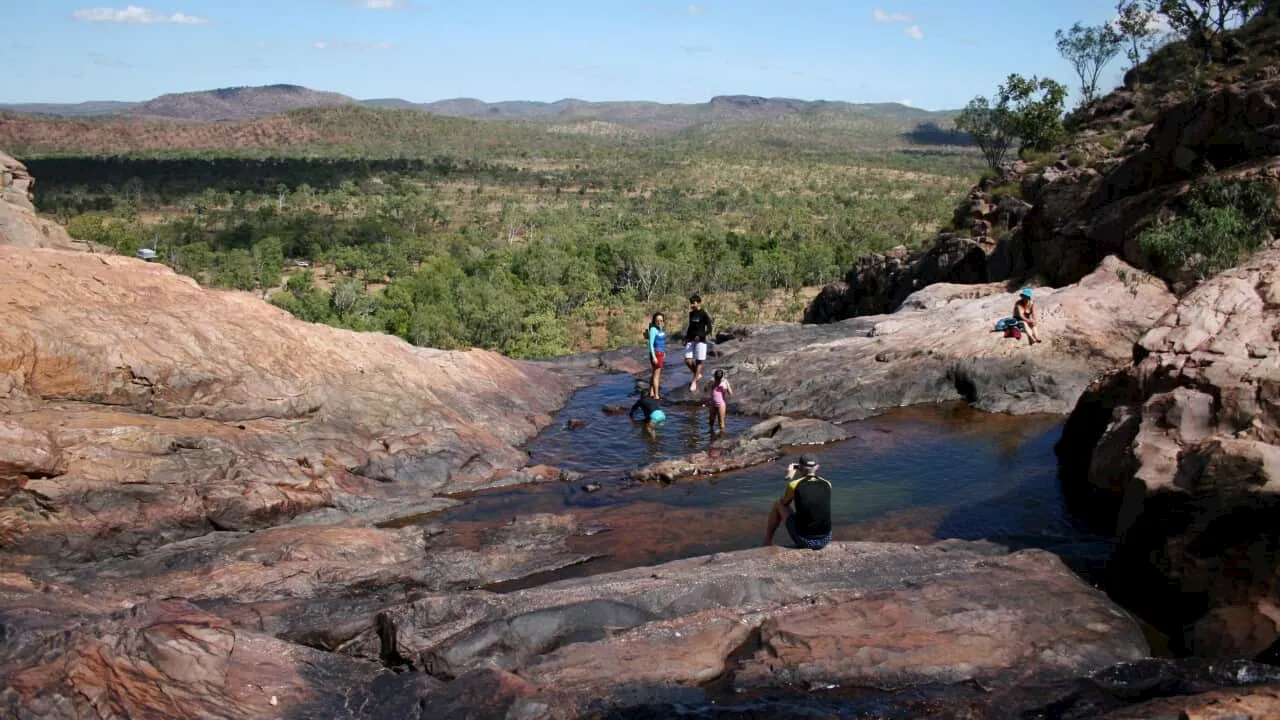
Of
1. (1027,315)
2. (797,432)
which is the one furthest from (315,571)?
(1027,315)

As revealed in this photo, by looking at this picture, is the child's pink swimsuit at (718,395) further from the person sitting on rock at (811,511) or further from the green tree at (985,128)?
the green tree at (985,128)

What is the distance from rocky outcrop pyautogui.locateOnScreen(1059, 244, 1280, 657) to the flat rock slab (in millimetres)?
685

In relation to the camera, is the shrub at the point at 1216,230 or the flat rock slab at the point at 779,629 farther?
the shrub at the point at 1216,230

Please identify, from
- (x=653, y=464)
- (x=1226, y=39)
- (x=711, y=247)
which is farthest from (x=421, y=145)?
(x=653, y=464)

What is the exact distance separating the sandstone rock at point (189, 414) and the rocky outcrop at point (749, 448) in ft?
8.62

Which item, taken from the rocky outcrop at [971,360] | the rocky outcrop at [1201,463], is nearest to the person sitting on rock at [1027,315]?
the rocky outcrop at [971,360]

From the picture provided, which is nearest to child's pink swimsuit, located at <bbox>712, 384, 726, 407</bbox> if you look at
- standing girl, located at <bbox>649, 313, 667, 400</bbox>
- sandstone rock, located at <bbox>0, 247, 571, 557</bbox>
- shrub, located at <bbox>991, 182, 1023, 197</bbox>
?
standing girl, located at <bbox>649, 313, 667, 400</bbox>

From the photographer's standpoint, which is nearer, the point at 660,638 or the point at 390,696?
the point at 390,696

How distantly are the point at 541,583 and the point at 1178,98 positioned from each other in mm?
29006

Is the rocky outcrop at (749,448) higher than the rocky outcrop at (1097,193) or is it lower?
lower

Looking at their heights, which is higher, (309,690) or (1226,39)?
(1226,39)

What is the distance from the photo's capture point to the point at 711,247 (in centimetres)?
5619

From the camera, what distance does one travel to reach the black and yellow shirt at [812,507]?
1025 centimetres

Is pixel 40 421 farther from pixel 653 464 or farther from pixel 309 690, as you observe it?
pixel 653 464
